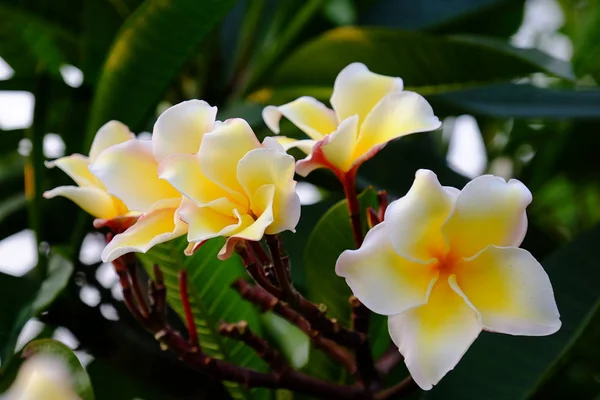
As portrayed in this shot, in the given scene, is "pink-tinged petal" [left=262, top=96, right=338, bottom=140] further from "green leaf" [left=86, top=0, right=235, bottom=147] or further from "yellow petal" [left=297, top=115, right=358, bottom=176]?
"green leaf" [left=86, top=0, right=235, bottom=147]

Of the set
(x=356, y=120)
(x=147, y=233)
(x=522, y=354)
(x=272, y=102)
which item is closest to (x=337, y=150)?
(x=356, y=120)

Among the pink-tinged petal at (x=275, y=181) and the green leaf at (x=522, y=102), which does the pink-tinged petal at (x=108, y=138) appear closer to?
the pink-tinged petal at (x=275, y=181)

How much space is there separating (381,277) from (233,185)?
0.34 ft

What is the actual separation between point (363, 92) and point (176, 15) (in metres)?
0.26

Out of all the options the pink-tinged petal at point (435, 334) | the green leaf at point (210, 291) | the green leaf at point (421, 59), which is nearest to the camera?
the pink-tinged petal at point (435, 334)

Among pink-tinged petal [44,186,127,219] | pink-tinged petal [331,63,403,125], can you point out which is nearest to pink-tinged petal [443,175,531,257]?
pink-tinged petal [331,63,403,125]

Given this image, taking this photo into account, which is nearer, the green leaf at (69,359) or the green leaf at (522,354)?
the green leaf at (69,359)

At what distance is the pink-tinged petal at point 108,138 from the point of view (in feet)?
1.65

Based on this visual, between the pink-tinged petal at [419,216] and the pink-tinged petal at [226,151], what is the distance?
9cm

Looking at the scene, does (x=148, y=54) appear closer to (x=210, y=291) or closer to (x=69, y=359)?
(x=210, y=291)

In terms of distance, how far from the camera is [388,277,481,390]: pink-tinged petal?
1.21ft

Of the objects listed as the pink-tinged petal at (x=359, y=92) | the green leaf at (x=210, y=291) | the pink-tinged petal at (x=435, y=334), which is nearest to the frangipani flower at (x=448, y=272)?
the pink-tinged petal at (x=435, y=334)

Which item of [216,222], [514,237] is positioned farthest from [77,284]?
[514,237]

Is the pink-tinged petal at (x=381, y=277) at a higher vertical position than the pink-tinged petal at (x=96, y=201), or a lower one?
lower
